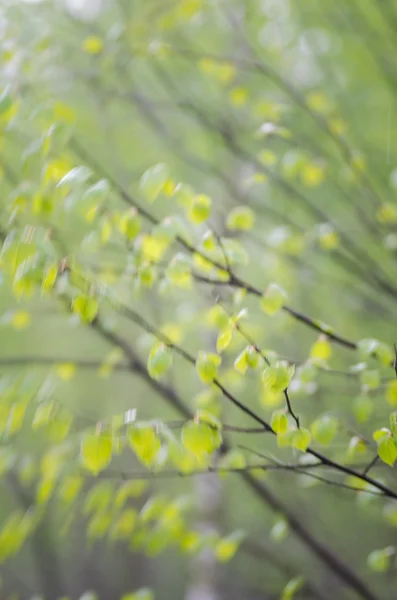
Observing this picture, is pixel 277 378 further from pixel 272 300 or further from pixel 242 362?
pixel 272 300

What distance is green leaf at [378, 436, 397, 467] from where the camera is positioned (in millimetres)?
905

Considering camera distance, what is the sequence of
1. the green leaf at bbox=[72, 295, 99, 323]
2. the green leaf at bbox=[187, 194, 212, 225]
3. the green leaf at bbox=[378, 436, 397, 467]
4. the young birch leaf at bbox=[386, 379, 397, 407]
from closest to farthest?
the green leaf at bbox=[378, 436, 397, 467]
the green leaf at bbox=[72, 295, 99, 323]
the green leaf at bbox=[187, 194, 212, 225]
the young birch leaf at bbox=[386, 379, 397, 407]

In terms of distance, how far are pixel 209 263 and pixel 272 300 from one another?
18 cm

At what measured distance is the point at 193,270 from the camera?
1.31 m

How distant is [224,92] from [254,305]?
57.9 inches

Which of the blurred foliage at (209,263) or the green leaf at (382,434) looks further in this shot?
the blurred foliage at (209,263)

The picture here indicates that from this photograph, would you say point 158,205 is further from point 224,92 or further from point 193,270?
point 193,270

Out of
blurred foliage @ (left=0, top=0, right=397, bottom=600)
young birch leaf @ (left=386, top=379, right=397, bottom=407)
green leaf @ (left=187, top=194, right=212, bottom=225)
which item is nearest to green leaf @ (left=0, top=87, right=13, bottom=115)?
blurred foliage @ (left=0, top=0, right=397, bottom=600)

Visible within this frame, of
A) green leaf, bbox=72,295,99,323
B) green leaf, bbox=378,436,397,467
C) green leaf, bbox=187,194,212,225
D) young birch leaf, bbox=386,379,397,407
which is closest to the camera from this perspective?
green leaf, bbox=378,436,397,467

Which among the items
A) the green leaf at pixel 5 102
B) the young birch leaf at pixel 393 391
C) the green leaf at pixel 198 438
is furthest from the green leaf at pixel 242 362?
the green leaf at pixel 5 102

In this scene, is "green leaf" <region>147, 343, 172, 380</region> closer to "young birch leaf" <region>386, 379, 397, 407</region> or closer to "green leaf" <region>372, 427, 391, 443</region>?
"green leaf" <region>372, 427, 391, 443</region>

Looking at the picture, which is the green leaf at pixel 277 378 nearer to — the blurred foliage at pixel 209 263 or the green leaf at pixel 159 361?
the blurred foliage at pixel 209 263

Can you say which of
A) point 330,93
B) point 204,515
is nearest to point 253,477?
point 204,515

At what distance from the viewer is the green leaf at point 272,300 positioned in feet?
3.60
